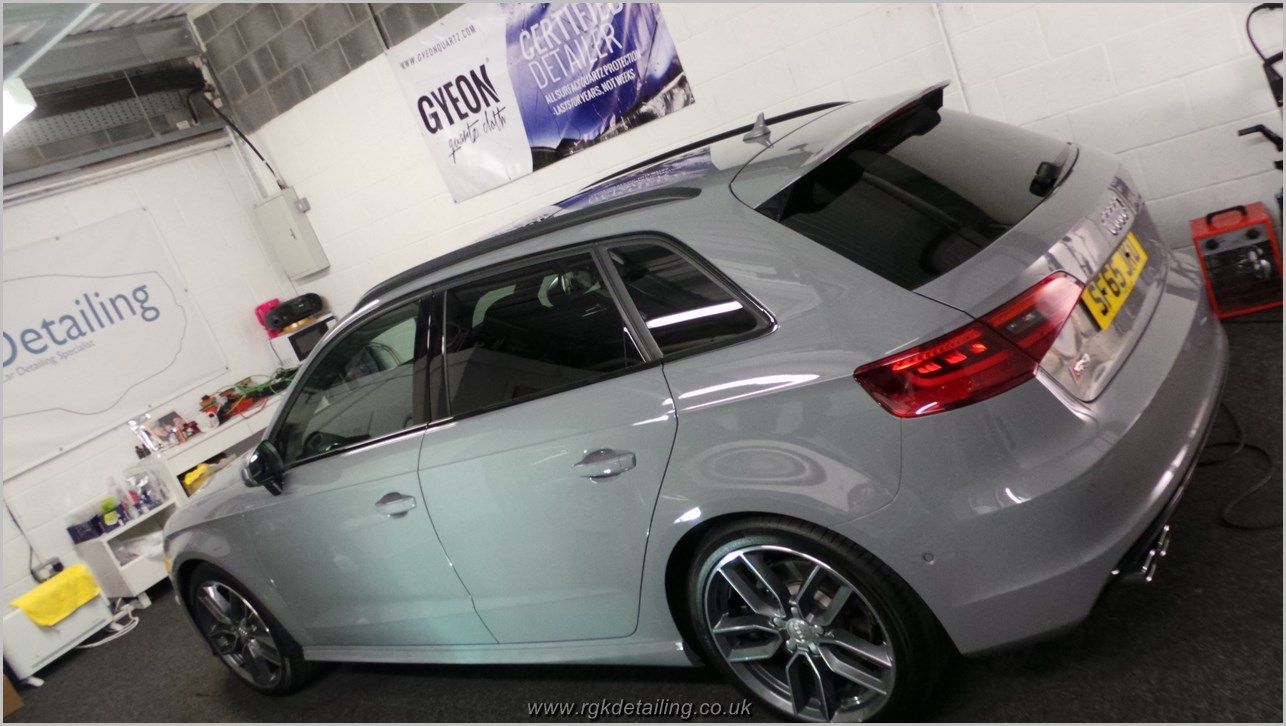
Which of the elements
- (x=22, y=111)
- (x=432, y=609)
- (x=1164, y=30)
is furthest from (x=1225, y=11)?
(x=22, y=111)

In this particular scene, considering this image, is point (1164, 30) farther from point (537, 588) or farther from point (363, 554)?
point (363, 554)

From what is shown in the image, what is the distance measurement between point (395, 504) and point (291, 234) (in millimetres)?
5000

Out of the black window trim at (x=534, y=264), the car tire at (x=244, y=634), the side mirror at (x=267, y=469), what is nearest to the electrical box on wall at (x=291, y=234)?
the car tire at (x=244, y=634)

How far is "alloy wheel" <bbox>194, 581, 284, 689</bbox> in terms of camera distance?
3.37m

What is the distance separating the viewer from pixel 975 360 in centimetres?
A: 182

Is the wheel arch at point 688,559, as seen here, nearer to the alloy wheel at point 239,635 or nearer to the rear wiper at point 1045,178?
the rear wiper at point 1045,178

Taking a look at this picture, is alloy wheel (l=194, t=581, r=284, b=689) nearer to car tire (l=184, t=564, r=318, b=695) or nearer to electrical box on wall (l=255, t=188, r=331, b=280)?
car tire (l=184, t=564, r=318, b=695)

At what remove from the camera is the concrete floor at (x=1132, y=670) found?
6.60 ft

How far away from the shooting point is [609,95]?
538cm

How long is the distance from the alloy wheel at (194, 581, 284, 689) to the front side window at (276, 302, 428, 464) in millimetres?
739

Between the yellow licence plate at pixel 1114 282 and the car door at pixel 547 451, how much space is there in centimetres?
91

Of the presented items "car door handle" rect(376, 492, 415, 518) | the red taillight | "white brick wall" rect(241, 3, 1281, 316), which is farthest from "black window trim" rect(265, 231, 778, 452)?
"white brick wall" rect(241, 3, 1281, 316)

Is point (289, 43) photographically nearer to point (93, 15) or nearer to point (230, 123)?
point (230, 123)

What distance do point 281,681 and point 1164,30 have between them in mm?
4261
